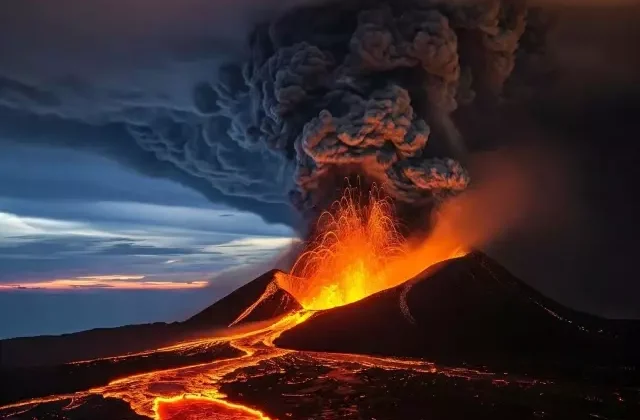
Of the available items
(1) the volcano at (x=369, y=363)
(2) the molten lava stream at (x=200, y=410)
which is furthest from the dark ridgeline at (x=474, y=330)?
(2) the molten lava stream at (x=200, y=410)

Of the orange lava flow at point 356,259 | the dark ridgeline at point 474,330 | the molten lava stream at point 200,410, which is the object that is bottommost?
the molten lava stream at point 200,410

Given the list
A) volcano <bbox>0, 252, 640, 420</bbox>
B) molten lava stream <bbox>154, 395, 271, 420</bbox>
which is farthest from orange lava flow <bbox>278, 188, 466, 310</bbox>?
molten lava stream <bbox>154, 395, 271, 420</bbox>

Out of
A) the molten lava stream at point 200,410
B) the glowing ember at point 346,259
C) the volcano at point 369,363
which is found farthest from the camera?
the glowing ember at point 346,259

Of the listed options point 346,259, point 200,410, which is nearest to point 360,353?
point 200,410

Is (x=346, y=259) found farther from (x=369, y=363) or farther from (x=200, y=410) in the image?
(x=200, y=410)

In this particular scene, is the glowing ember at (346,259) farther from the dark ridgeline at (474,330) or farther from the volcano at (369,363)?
the dark ridgeline at (474,330)

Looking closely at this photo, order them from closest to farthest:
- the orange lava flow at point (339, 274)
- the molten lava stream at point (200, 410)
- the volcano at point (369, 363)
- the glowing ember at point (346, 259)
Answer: the molten lava stream at point (200, 410)
the volcano at point (369, 363)
the orange lava flow at point (339, 274)
the glowing ember at point (346, 259)

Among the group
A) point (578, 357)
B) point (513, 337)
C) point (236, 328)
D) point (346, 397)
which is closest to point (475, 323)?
point (513, 337)
